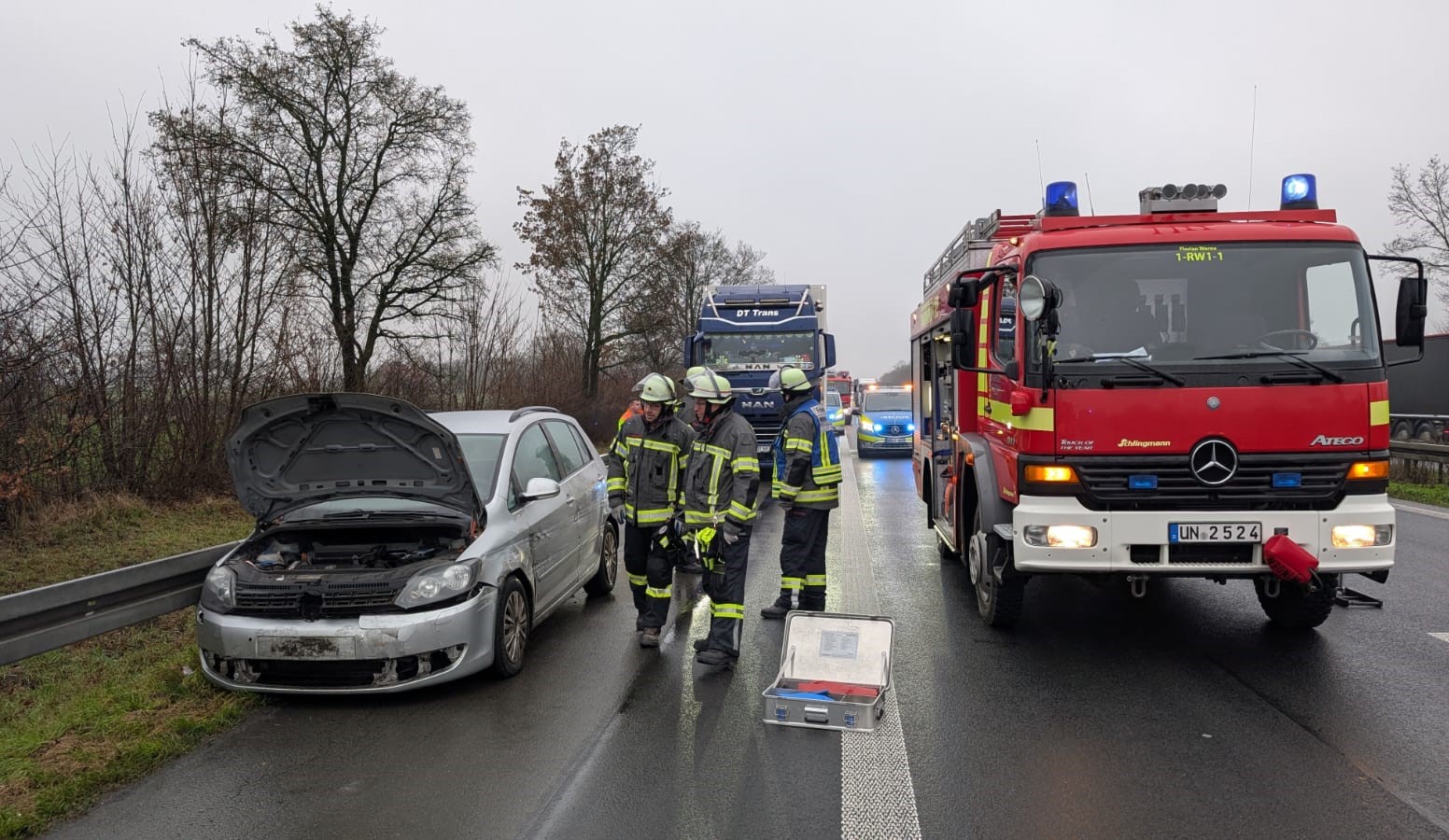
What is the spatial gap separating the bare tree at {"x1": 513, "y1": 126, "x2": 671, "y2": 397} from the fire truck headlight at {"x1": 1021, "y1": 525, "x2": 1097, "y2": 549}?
2831cm

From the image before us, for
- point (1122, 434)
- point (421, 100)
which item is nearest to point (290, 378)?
point (1122, 434)

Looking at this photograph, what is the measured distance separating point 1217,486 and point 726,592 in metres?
2.87

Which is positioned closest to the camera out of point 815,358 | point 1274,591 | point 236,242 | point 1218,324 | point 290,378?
point 1218,324

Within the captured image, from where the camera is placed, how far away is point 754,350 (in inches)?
708

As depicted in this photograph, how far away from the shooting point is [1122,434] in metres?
5.34

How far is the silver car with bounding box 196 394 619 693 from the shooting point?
5094mm

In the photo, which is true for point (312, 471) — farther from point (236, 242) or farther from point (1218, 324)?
point (236, 242)

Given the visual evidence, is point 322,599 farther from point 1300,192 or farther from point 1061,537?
point 1300,192

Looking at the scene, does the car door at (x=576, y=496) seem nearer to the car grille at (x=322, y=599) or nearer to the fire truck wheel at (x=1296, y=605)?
the car grille at (x=322, y=599)

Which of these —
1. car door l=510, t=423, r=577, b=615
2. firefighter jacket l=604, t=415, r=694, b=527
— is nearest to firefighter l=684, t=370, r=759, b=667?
firefighter jacket l=604, t=415, r=694, b=527

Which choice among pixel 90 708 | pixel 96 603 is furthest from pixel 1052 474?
pixel 90 708

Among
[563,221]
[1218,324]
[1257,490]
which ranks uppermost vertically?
[563,221]

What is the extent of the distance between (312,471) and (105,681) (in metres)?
1.71

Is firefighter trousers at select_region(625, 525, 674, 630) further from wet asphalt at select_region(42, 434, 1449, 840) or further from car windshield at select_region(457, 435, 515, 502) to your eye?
car windshield at select_region(457, 435, 515, 502)
